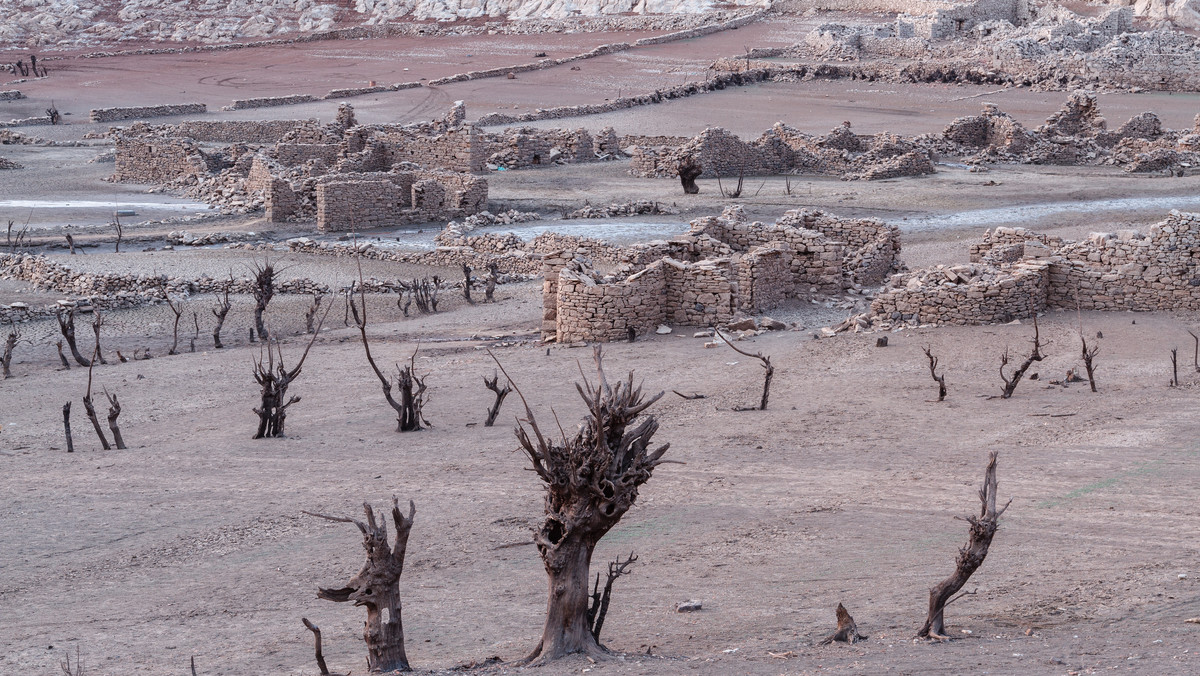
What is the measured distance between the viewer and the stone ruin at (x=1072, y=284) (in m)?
18.5

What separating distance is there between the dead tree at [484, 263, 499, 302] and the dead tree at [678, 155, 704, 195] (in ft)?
25.8

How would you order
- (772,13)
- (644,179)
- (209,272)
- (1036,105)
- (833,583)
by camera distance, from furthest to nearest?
(772,13) → (1036,105) → (644,179) → (209,272) → (833,583)

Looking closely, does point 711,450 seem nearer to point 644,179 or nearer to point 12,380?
point 12,380

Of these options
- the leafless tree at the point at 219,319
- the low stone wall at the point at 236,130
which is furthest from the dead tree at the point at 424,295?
the low stone wall at the point at 236,130

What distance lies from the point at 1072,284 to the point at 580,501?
1278 centimetres

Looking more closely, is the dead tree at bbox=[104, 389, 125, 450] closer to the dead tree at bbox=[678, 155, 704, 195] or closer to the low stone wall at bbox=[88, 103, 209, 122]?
the dead tree at bbox=[678, 155, 704, 195]

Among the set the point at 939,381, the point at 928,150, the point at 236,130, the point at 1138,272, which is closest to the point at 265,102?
the point at 236,130

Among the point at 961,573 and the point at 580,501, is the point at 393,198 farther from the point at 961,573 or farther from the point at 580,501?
the point at 961,573

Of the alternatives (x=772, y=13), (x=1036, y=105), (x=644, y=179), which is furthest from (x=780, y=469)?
(x=772, y=13)

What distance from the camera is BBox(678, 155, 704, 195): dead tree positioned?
3225cm

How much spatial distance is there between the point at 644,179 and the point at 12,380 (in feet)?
64.0

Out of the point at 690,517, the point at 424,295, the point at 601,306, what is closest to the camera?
the point at 690,517

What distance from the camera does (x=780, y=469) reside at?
1286cm

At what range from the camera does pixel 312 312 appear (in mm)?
20922
